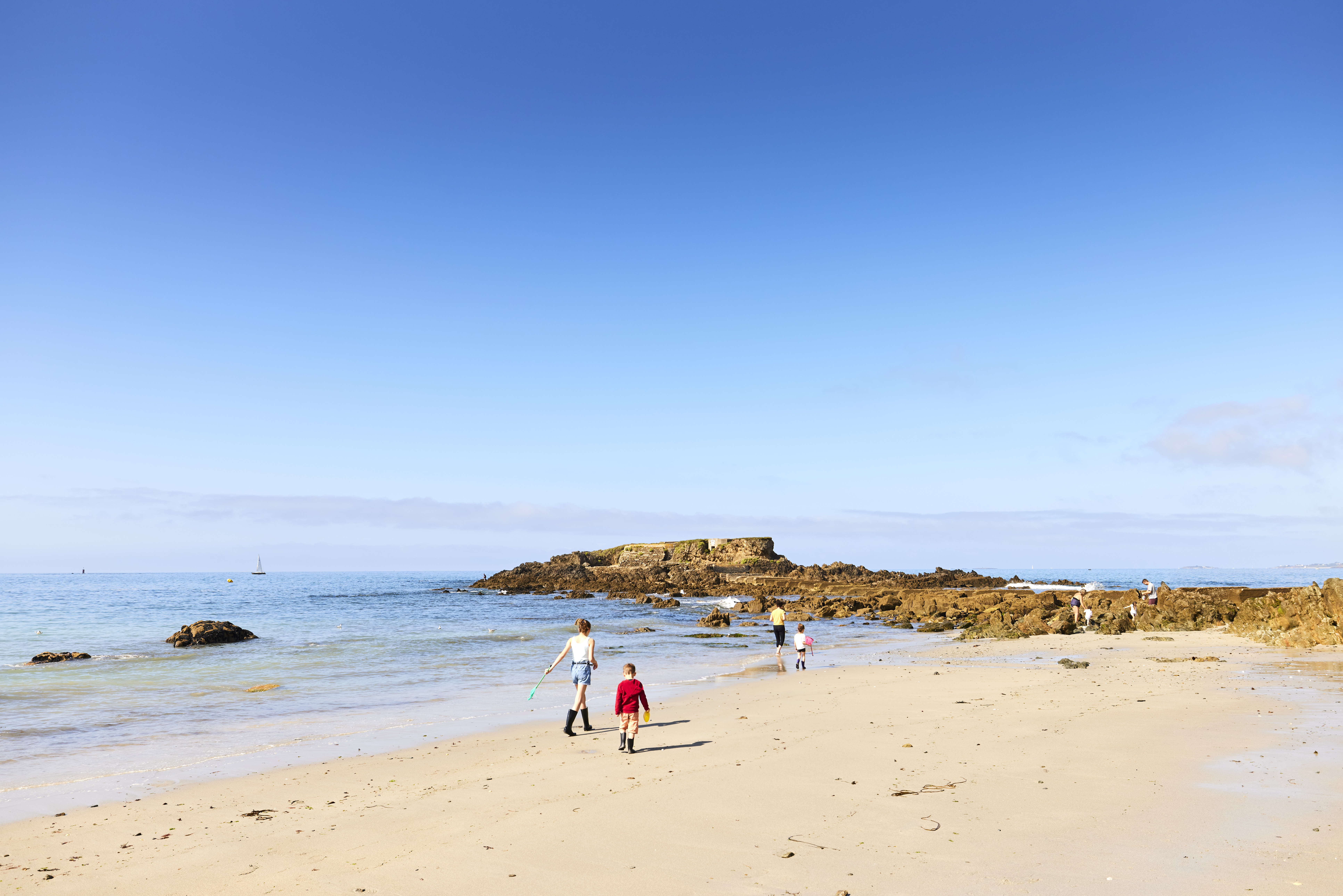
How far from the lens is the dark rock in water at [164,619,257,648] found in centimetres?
3173

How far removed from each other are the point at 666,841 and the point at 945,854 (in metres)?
2.50

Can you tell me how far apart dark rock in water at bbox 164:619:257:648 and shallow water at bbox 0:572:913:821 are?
689mm

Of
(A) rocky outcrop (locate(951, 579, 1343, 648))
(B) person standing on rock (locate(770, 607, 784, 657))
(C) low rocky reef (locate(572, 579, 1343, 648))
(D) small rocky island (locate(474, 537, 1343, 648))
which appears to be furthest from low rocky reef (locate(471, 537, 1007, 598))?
(B) person standing on rock (locate(770, 607, 784, 657))

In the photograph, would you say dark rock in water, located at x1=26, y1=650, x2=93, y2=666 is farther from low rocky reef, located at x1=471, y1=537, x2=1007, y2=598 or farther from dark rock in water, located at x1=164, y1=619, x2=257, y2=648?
low rocky reef, located at x1=471, y1=537, x2=1007, y2=598

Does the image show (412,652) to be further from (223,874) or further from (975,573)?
(975,573)

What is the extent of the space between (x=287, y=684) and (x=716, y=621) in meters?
23.4

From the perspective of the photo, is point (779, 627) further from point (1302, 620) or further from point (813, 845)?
point (813, 845)

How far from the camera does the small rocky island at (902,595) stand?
25.0m

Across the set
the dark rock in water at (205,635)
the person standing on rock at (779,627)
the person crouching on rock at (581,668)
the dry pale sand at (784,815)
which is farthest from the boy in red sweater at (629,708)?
the dark rock in water at (205,635)

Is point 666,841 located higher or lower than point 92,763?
higher

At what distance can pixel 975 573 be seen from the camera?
91688 mm

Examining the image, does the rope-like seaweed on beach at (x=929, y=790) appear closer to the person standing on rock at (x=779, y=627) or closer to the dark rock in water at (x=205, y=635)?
the person standing on rock at (x=779, y=627)

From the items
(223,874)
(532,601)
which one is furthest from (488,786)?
(532,601)

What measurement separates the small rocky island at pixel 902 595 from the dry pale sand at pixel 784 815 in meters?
13.5
